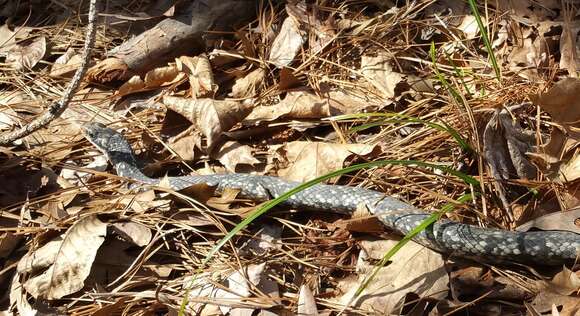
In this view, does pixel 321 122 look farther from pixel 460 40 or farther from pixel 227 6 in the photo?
pixel 227 6

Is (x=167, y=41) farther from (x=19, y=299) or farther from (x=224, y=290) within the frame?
(x=224, y=290)

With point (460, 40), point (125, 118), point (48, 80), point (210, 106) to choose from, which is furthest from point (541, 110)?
point (48, 80)

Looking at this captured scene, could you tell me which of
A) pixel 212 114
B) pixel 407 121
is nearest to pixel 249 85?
pixel 212 114

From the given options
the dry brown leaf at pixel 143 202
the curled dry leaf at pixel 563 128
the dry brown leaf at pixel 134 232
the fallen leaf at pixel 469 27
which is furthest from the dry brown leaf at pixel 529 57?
the dry brown leaf at pixel 134 232

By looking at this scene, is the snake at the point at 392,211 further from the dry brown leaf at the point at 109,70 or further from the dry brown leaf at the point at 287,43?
the dry brown leaf at the point at 287,43

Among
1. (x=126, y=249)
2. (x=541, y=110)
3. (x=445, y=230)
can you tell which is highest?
(x=541, y=110)
